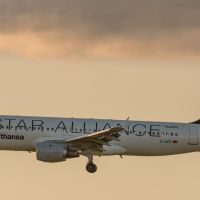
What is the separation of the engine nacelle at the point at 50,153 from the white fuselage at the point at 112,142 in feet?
4.89

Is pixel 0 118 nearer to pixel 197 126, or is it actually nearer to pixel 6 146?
pixel 6 146

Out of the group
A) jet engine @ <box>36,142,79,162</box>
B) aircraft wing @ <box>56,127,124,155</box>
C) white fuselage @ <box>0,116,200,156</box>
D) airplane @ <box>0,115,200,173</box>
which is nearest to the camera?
aircraft wing @ <box>56,127,124,155</box>

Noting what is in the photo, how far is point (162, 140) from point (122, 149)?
3.16 m

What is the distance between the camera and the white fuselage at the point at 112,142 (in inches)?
3701

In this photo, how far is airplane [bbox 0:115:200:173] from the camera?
93.8 meters

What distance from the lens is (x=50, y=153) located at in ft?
303

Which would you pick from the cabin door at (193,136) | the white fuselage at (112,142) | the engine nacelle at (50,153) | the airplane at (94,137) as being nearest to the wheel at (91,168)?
the airplane at (94,137)

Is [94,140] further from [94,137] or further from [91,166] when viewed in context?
[91,166]

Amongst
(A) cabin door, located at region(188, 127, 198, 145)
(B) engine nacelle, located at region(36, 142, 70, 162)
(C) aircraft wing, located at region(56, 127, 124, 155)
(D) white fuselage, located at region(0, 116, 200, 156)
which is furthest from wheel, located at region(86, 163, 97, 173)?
(A) cabin door, located at region(188, 127, 198, 145)

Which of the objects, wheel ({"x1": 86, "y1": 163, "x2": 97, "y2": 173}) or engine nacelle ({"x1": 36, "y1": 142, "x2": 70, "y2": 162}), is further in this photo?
wheel ({"x1": 86, "y1": 163, "x2": 97, "y2": 173})

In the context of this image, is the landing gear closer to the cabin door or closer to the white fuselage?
the white fuselage

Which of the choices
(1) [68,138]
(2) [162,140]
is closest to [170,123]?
(2) [162,140]

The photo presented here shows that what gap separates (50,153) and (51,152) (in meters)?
0.12

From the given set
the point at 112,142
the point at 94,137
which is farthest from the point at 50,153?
the point at 112,142
